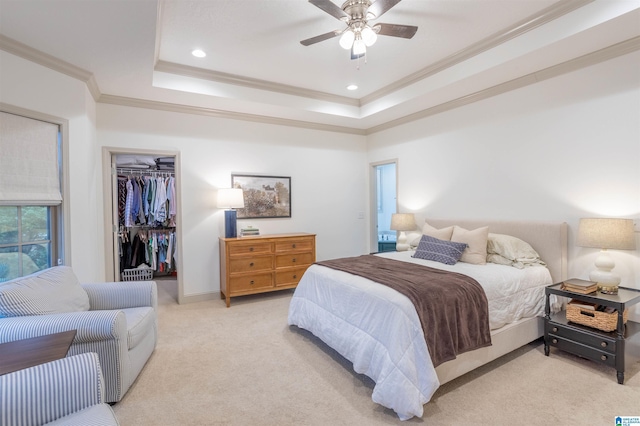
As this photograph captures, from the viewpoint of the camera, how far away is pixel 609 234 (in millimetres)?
2518

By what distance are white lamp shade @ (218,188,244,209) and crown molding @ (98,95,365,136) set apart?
1.14 meters

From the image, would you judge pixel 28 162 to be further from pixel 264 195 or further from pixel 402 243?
pixel 402 243

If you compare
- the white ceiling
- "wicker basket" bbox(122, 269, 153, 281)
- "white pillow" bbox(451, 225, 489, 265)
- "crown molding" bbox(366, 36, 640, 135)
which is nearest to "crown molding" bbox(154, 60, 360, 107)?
the white ceiling

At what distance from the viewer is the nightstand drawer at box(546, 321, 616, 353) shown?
2326 mm

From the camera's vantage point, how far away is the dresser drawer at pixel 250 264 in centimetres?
410

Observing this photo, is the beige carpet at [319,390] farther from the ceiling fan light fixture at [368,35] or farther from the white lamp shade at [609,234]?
the ceiling fan light fixture at [368,35]

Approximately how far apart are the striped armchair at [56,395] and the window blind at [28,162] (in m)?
1.82

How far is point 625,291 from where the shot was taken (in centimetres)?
258

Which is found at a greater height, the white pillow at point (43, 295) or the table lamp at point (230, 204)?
the table lamp at point (230, 204)

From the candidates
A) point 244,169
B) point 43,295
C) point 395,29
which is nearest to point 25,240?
point 43,295

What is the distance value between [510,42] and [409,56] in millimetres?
968

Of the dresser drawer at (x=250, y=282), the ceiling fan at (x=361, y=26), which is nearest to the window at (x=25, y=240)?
the dresser drawer at (x=250, y=282)

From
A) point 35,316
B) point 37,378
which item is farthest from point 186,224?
point 37,378

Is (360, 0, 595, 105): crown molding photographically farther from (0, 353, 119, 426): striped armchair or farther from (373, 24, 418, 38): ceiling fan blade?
(0, 353, 119, 426): striped armchair
